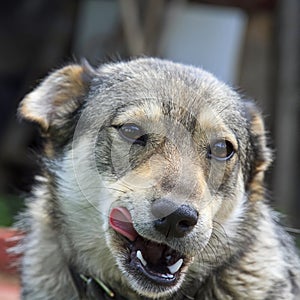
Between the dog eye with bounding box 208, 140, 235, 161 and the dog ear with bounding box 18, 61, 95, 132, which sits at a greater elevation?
the dog ear with bounding box 18, 61, 95, 132

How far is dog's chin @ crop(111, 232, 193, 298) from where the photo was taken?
296 cm

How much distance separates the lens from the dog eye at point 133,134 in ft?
10.2

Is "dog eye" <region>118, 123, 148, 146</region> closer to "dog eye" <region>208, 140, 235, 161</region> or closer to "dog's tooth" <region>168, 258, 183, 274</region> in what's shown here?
"dog eye" <region>208, 140, 235, 161</region>

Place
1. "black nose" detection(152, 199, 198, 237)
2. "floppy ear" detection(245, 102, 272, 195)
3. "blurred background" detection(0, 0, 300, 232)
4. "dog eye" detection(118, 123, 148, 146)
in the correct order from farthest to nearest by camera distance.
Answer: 1. "blurred background" detection(0, 0, 300, 232)
2. "floppy ear" detection(245, 102, 272, 195)
3. "dog eye" detection(118, 123, 148, 146)
4. "black nose" detection(152, 199, 198, 237)

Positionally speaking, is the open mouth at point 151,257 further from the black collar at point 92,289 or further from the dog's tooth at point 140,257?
the black collar at point 92,289

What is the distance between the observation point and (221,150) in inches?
126

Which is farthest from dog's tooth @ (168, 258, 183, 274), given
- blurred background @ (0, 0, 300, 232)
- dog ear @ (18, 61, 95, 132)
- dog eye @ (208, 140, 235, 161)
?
blurred background @ (0, 0, 300, 232)

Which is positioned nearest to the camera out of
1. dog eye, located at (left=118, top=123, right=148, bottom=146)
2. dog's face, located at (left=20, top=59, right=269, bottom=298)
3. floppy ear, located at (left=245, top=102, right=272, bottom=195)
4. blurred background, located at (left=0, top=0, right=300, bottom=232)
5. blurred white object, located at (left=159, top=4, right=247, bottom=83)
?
dog's face, located at (left=20, top=59, right=269, bottom=298)

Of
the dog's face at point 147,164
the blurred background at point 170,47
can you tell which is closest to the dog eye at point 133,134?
the dog's face at point 147,164

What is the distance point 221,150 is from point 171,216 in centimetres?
50

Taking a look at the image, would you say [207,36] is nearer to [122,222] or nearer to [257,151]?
[257,151]

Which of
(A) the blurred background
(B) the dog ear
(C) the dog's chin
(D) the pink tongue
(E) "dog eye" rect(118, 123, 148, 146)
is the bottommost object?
(C) the dog's chin

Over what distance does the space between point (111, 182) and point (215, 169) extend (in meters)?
0.37

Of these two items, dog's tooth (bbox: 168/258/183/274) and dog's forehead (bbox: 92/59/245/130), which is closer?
dog's tooth (bbox: 168/258/183/274)
